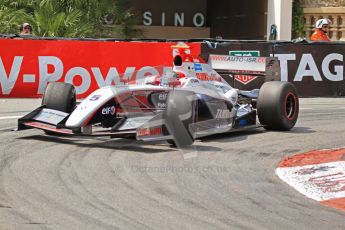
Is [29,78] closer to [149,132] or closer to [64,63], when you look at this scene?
[64,63]

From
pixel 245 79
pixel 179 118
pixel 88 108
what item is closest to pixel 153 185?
pixel 179 118

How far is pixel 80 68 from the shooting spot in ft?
50.7

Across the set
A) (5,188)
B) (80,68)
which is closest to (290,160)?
(5,188)

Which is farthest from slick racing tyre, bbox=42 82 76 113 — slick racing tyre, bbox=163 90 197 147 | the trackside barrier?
the trackside barrier

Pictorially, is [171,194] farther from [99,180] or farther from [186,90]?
[186,90]

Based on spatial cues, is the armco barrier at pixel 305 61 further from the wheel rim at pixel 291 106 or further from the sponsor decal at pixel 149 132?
the sponsor decal at pixel 149 132

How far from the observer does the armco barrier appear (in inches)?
636

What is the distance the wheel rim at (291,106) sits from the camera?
10.7m

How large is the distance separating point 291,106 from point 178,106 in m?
2.50

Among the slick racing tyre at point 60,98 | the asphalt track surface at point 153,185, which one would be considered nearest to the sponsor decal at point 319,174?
the asphalt track surface at point 153,185

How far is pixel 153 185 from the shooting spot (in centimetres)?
700

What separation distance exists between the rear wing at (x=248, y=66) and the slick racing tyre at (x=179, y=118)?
2.51 m

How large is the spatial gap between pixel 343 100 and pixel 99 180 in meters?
9.87

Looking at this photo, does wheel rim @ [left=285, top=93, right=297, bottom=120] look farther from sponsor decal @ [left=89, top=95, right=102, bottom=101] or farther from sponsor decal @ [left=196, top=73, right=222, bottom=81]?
sponsor decal @ [left=89, top=95, right=102, bottom=101]
